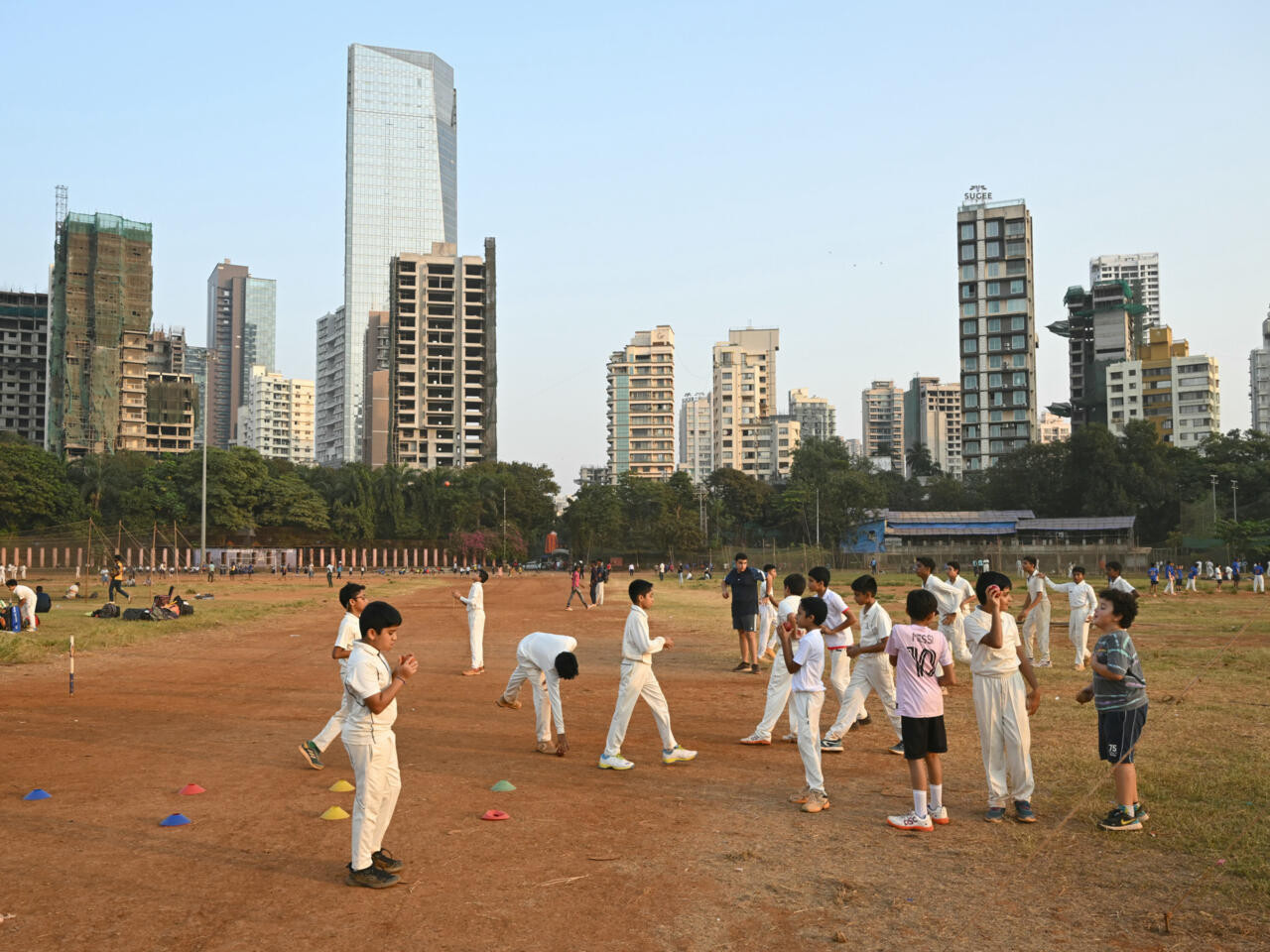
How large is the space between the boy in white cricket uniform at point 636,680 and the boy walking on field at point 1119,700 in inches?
151

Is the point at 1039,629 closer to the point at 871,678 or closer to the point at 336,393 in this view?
the point at 871,678

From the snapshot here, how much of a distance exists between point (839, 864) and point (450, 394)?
13706 centimetres

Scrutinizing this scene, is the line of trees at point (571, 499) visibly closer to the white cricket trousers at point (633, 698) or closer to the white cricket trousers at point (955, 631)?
the white cricket trousers at point (955, 631)

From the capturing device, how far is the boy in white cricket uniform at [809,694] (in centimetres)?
806

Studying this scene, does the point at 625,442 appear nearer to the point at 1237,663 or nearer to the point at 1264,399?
the point at 1264,399

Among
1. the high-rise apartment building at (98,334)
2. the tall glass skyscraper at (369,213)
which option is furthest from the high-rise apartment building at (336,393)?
the high-rise apartment building at (98,334)

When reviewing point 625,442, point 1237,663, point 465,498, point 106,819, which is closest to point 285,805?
point 106,819

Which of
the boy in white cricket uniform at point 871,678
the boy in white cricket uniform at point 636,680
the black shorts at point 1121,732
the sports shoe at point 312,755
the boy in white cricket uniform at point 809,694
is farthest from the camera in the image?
the boy in white cricket uniform at point 871,678

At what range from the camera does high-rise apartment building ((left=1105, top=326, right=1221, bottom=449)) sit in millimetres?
129375

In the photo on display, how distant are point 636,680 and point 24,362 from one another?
496 ft

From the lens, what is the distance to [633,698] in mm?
9508

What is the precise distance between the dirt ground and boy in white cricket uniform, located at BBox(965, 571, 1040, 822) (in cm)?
27

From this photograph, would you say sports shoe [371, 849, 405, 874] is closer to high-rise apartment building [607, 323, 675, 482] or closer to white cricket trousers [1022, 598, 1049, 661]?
white cricket trousers [1022, 598, 1049, 661]

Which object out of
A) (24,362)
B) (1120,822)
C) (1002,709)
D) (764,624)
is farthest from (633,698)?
(24,362)
